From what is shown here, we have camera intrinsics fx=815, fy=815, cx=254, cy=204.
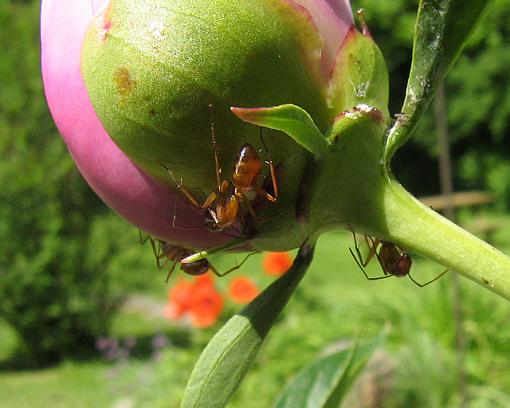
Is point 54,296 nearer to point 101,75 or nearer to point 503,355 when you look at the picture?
point 503,355

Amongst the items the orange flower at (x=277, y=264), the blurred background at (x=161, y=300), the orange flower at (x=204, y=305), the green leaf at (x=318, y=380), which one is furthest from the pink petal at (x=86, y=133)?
the orange flower at (x=204, y=305)

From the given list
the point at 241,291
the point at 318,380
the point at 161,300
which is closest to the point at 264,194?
the point at 318,380

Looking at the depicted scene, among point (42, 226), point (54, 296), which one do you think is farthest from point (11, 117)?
point (54, 296)

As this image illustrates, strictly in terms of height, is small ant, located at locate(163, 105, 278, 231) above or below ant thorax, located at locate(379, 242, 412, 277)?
above

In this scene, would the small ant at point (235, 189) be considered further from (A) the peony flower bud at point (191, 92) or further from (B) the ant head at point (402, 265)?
(B) the ant head at point (402, 265)

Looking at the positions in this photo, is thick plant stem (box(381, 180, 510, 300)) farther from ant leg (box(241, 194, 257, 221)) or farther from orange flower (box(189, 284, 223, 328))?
orange flower (box(189, 284, 223, 328))

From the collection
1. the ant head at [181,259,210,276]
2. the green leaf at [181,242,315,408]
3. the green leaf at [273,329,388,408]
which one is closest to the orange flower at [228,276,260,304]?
the green leaf at [273,329,388,408]
